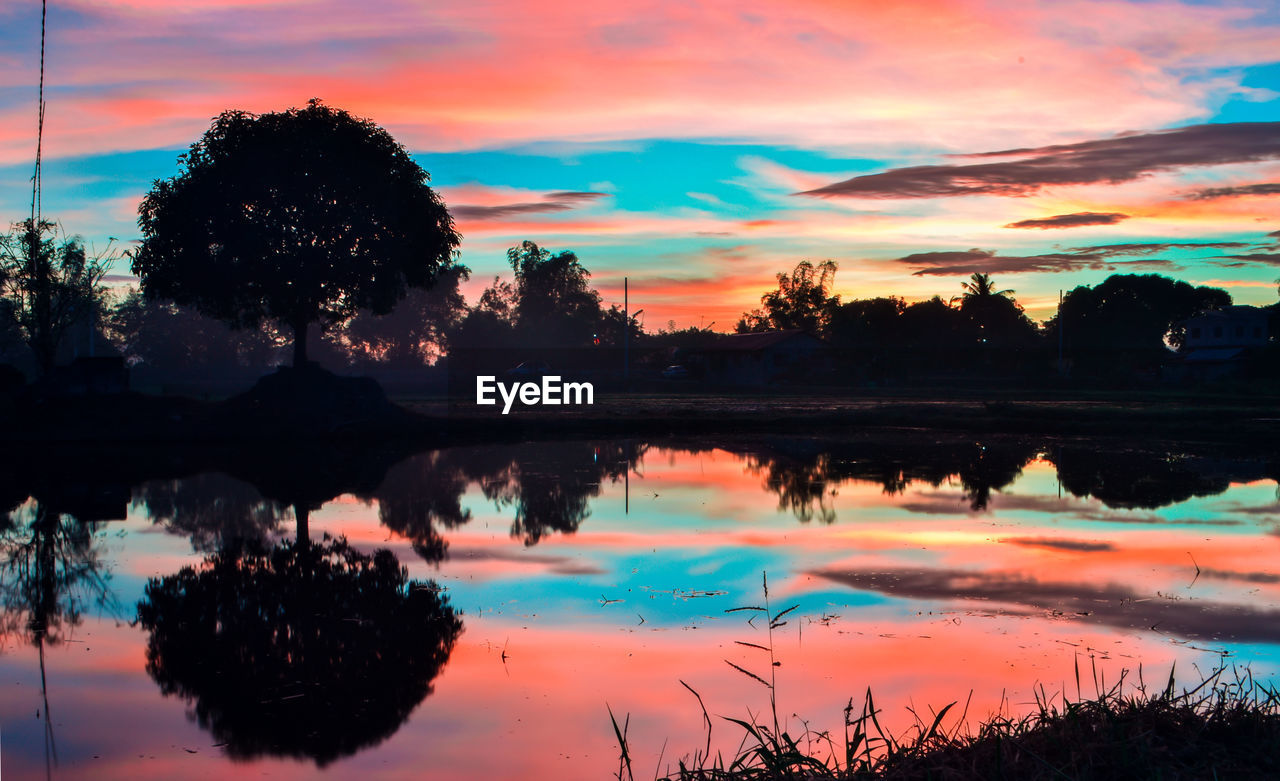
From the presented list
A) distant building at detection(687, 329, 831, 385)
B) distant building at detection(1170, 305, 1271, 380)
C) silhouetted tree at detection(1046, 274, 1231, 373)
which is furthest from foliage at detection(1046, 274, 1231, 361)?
distant building at detection(687, 329, 831, 385)

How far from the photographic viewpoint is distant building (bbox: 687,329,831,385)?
2896 inches

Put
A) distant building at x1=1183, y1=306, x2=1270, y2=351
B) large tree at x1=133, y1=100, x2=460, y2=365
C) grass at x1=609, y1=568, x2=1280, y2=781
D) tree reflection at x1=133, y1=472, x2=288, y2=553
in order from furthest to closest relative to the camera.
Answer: distant building at x1=1183, y1=306, x2=1270, y2=351 → large tree at x1=133, y1=100, x2=460, y2=365 → tree reflection at x1=133, y1=472, x2=288, y2=553 → grass at x1=609, y1=568, x2=1280, y2=781

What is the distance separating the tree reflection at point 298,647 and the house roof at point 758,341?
6301 centimetres

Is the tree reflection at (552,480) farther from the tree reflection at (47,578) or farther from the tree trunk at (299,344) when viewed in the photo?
the tree trunk at (299,344)

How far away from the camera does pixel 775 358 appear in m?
73.9

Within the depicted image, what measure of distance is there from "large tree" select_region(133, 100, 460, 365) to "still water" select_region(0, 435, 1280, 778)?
19584 millimetres

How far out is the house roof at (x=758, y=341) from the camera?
73562 millimetres

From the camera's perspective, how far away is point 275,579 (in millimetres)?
11047

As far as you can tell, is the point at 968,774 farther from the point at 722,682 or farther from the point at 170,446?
the point at 170,446

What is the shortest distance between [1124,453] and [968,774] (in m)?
24.2

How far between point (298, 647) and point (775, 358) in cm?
6707

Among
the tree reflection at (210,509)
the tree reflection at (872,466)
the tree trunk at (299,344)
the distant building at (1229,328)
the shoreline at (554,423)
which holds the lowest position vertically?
the tree reflection at (210,509)

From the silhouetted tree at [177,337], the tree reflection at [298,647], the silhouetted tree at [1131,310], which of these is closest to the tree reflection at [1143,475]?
the tree reflection at [298,647]

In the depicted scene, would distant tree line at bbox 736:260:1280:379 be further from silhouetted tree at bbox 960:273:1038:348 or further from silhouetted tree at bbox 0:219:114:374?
silhouetted tree at bbox 0:219:114:374
